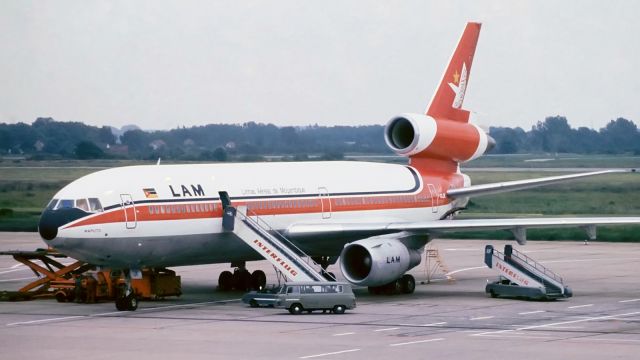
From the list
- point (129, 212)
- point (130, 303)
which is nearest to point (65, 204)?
point (129, 212)

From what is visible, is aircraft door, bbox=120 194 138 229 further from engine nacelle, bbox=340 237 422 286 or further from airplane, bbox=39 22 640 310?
engine nacelle, bbox=340 237 422 286

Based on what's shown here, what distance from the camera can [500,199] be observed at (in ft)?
269

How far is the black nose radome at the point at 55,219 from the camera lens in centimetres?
3444

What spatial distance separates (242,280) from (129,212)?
8.09m

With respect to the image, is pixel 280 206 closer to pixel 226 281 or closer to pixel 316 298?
pixel 226 281

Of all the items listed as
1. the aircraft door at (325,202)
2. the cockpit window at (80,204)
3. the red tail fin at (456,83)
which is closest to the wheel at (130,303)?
the cockpit window at (80,204)

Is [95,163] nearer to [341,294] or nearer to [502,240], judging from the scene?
[502,240]

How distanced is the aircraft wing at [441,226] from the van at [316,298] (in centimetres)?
505

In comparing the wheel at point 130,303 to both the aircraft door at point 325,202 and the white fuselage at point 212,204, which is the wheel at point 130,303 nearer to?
Result: the white fuselage at point 212,204

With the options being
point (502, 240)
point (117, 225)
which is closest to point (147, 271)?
point (117, 225)

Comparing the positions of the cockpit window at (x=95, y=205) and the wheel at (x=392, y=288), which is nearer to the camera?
the cockpit window at (x=95, y=205)

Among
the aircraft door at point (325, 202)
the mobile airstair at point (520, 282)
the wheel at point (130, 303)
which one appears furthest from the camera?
the aircraft door at point (325, 202)

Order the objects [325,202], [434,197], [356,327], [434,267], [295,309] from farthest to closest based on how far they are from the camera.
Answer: [434,267] → [434,197] → [325,202] → [295,309] → [356,327]

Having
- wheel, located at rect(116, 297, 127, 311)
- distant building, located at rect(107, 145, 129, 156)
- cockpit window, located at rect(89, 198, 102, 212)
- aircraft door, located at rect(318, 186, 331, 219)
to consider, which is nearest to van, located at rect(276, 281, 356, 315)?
wheel, located at rect(116, 297, 127, 311)
